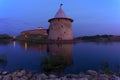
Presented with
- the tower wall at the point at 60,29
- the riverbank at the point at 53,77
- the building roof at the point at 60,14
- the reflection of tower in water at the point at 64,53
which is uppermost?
the building roof at the point at 60,14

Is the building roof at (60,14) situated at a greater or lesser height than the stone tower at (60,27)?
greater

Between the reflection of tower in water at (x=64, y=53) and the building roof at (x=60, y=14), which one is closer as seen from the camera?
the reflection of tower in water at (x=64, y=53)

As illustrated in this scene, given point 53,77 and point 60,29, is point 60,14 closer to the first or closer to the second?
point 60,29

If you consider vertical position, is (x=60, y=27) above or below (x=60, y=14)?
below

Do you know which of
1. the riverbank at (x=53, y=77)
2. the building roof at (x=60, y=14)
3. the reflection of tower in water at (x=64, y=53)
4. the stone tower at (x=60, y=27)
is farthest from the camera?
the building roof at (x=60, y=14)

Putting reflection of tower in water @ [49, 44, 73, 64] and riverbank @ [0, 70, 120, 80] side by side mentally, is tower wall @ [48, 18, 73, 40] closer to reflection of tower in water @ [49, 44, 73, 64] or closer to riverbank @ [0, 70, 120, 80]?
reflection of tower in water @ [49, 44, 73, 64]

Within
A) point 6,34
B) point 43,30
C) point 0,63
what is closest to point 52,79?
point 0,63

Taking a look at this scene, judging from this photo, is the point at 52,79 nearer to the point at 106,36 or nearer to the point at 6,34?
the point at 106,36

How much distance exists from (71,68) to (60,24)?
17.1 meters

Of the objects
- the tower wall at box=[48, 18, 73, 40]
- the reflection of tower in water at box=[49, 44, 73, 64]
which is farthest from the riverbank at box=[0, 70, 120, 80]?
the tower wall at box=[48, 18, 73, 40]

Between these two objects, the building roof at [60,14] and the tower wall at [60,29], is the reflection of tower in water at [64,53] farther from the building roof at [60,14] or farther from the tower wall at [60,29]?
the building roof at [60,14]

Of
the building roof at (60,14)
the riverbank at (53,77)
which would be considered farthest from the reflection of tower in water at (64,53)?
the building roof at (60,14)

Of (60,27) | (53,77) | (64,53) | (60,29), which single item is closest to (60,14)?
(60,27)

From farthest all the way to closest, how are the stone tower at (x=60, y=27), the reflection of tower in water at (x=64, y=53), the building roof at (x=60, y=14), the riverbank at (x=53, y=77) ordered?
the building roof at (x=60, y=14) → the stone tower at (x=60, y=27) → the reflection of tower in water at (x=64, y=53) → the riverbank at (x=53, y=77)
